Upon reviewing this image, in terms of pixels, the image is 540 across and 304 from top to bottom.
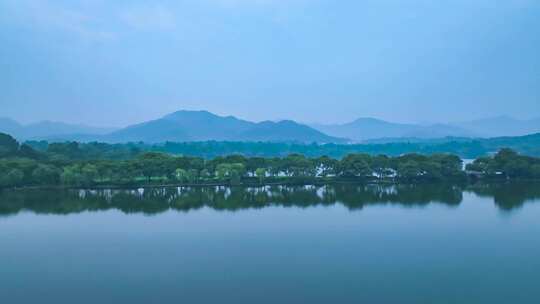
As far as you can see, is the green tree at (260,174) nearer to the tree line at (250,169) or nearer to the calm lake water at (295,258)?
the tree line at (250,169)

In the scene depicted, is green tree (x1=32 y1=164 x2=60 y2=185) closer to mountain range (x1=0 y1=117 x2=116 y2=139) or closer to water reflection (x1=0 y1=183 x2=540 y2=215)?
water reflection (x1=0 y1=183 x2=540 y2=215)

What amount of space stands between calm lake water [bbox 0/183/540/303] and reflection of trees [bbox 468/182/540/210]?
0.78 feet

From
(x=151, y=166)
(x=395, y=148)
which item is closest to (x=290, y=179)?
(x=151, y=166)

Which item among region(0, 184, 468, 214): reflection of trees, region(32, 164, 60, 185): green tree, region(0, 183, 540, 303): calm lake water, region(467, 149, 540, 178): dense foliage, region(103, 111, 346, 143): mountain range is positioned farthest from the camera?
region(103, 111, 346, 143): mountain range

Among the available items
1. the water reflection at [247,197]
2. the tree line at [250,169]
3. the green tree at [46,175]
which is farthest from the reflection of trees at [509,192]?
the green tree at [46,175]

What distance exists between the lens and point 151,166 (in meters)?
20.7

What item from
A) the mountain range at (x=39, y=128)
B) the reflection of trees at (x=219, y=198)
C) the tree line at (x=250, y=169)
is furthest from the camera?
the mountain range at (x=39, y=128)

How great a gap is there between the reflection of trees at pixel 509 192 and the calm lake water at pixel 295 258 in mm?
237

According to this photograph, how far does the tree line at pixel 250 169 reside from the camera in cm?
1959

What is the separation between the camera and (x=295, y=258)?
881 cm

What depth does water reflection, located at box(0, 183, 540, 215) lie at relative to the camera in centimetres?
1496

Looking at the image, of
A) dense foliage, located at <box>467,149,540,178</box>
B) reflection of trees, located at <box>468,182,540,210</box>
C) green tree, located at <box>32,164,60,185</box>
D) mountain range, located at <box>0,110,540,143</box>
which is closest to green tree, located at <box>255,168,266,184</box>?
green tree, located at <box>32,164,60,185</box>

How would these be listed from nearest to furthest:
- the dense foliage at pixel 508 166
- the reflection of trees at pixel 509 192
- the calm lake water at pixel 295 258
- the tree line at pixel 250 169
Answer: the calm lake water at pixel 295 258 < the reflection of trees at pixel 509 192 < the tree line at pixel 250 169 < the dense foliage at pixel 508 166

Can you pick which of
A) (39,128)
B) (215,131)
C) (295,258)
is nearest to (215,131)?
(215,131)
